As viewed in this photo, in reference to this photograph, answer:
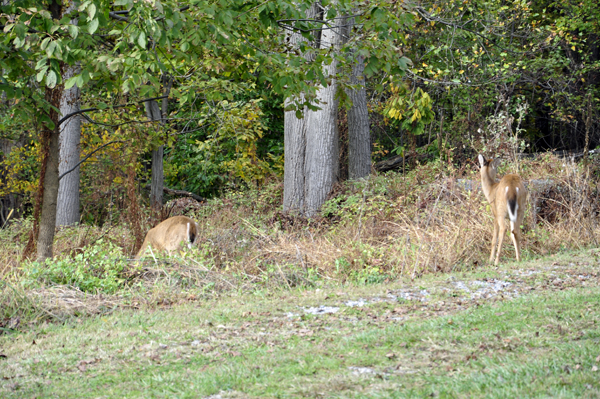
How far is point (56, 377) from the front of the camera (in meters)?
5.22

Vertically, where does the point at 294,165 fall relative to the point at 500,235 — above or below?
above

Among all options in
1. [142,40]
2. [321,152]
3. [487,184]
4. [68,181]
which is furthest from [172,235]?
[68,181]

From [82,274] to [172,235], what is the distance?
2099 mm

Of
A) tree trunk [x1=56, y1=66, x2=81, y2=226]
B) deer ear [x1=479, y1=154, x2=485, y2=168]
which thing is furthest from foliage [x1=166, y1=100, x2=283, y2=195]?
deer ear [x1=479, y1=154, x2=485, y2=168]

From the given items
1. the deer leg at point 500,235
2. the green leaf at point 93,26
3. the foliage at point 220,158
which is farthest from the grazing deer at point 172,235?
the deer leg at point 500,235

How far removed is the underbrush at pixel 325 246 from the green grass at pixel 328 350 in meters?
0.84

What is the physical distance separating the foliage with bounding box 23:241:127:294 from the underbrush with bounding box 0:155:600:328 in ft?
0.06

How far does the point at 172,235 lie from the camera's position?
33.6 feet

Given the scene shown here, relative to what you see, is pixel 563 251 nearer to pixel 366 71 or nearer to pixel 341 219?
pixel 341 219

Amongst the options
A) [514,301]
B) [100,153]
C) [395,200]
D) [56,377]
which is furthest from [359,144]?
[56,377]

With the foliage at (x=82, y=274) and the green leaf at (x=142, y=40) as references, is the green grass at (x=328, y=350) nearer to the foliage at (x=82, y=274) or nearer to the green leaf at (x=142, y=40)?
the foliage at (x=82, y=274)

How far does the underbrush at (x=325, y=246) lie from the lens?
8258 millimetres

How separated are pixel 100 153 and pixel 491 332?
490 inches

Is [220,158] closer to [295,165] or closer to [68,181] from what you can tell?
[68,181]
